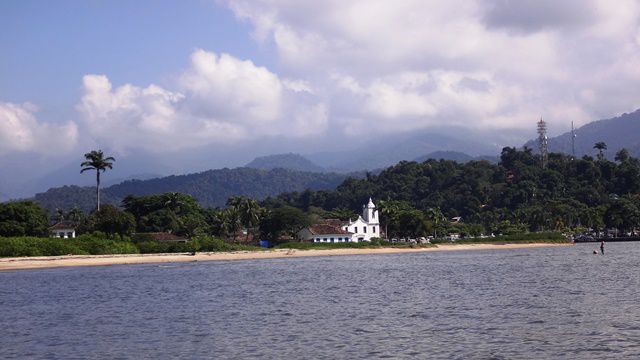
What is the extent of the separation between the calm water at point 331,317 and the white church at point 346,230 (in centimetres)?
7668

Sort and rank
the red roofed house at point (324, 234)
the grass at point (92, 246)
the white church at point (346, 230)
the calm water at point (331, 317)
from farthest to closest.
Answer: the white church at point (346, 230)
the red roofed house at point (324, 234)
the grass at point (92, 246)
the calm water at point (331, 317)

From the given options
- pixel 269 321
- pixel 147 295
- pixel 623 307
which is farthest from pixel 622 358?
pixel 147 295

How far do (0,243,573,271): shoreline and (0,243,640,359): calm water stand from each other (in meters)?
24.6

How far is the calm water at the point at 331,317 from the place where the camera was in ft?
91.4

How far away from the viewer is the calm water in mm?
27844

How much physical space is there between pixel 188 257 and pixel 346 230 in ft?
168

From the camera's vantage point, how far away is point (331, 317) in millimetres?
37156

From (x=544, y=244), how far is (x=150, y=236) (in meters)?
79.1

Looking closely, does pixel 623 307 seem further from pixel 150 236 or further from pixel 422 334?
pixel 150 236

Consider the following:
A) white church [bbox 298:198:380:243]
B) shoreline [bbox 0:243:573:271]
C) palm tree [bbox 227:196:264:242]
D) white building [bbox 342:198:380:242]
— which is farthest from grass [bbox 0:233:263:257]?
white building [bbox 342:198:380:242]

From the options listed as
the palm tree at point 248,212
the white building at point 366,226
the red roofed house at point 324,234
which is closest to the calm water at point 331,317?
the red roofed house at point 324,234

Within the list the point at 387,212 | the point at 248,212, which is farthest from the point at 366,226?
the point at 248,212

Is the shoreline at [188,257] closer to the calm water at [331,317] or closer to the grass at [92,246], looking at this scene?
the grass at [92,246]

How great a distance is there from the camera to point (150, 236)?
118 m
